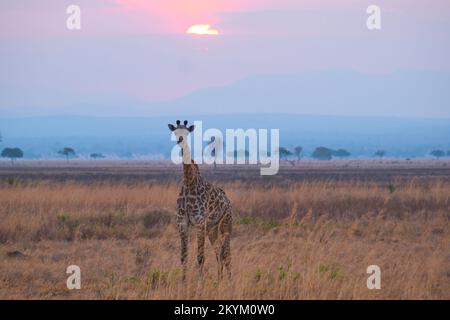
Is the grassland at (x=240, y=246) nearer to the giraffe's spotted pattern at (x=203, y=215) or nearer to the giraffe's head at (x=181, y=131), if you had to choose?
the giraffe's spotted pattern at (x=203, y=215)

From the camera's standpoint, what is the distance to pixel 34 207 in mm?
22609

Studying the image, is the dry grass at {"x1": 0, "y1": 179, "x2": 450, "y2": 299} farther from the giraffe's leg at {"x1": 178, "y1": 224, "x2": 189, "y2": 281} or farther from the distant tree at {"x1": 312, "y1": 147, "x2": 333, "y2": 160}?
the distant tree at {"x1": 312, "y1": 147, "x2": 333, "y2": 160}

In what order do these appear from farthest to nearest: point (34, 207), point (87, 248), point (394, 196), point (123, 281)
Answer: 1. point (394, 196)
2. point (34, 207)
3. point (87, 248)
4. point (123, 281)

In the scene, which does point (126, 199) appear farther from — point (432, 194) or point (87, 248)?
point (432, 194)

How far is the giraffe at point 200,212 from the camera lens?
1302cm

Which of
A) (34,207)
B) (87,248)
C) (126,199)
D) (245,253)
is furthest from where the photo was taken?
(126,199)

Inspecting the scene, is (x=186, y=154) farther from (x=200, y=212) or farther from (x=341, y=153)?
(x=341, y=153)

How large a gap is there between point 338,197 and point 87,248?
1198cm

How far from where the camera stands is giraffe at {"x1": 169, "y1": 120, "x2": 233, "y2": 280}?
1302 cm

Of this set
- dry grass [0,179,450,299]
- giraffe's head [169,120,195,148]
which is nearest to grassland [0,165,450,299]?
dry grass [0,179,450,299]

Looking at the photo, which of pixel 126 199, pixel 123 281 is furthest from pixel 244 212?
pixel 123 281

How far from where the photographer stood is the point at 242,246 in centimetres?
1647

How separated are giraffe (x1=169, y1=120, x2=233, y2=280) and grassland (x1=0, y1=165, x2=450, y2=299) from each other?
305 millimetres

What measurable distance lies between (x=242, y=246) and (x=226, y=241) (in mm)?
3062
